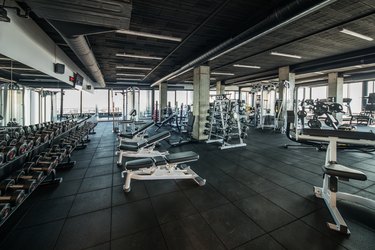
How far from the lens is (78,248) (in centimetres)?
146

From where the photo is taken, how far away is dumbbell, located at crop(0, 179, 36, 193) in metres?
1.67

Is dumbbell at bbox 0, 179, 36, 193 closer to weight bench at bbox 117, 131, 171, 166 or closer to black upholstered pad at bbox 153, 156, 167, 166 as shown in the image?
black upholstered pad at bbox 153, 156, 167, 166

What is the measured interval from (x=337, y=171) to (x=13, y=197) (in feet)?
10.1

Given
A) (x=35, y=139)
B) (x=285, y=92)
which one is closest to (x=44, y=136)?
(x=35, y=139)

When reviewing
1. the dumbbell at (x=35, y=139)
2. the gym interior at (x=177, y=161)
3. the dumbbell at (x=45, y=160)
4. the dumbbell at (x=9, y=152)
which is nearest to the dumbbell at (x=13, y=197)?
the gym interior at (x=177, y=161)

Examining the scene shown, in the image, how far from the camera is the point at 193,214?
1.92 meters

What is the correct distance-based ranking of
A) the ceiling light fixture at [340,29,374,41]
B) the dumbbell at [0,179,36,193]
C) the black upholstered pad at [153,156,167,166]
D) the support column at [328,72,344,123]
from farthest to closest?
1. the support column at [328,72,344,123]
2. the ceiling light fixture at [340,29,374,41]
3. the black upholstered pad at [153,156,167,166]
4. the dumbbell at [0,179,36,193]

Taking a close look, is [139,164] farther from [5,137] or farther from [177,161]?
[5,137]

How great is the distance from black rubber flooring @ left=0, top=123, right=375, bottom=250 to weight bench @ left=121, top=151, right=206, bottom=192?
0.42 feet

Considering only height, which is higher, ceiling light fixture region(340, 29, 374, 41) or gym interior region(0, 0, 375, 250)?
ceiling light fixture region(340, 29, 374, 41)

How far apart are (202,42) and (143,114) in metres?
10.1

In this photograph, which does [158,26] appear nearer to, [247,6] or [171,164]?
[247,6]

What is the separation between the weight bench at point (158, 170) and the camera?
2.49 m

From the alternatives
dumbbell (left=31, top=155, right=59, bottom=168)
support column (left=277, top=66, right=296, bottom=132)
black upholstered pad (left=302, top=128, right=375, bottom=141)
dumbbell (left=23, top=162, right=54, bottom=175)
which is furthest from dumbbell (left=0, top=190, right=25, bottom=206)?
support column (left=277, top=66, right=296, bottom=132)
